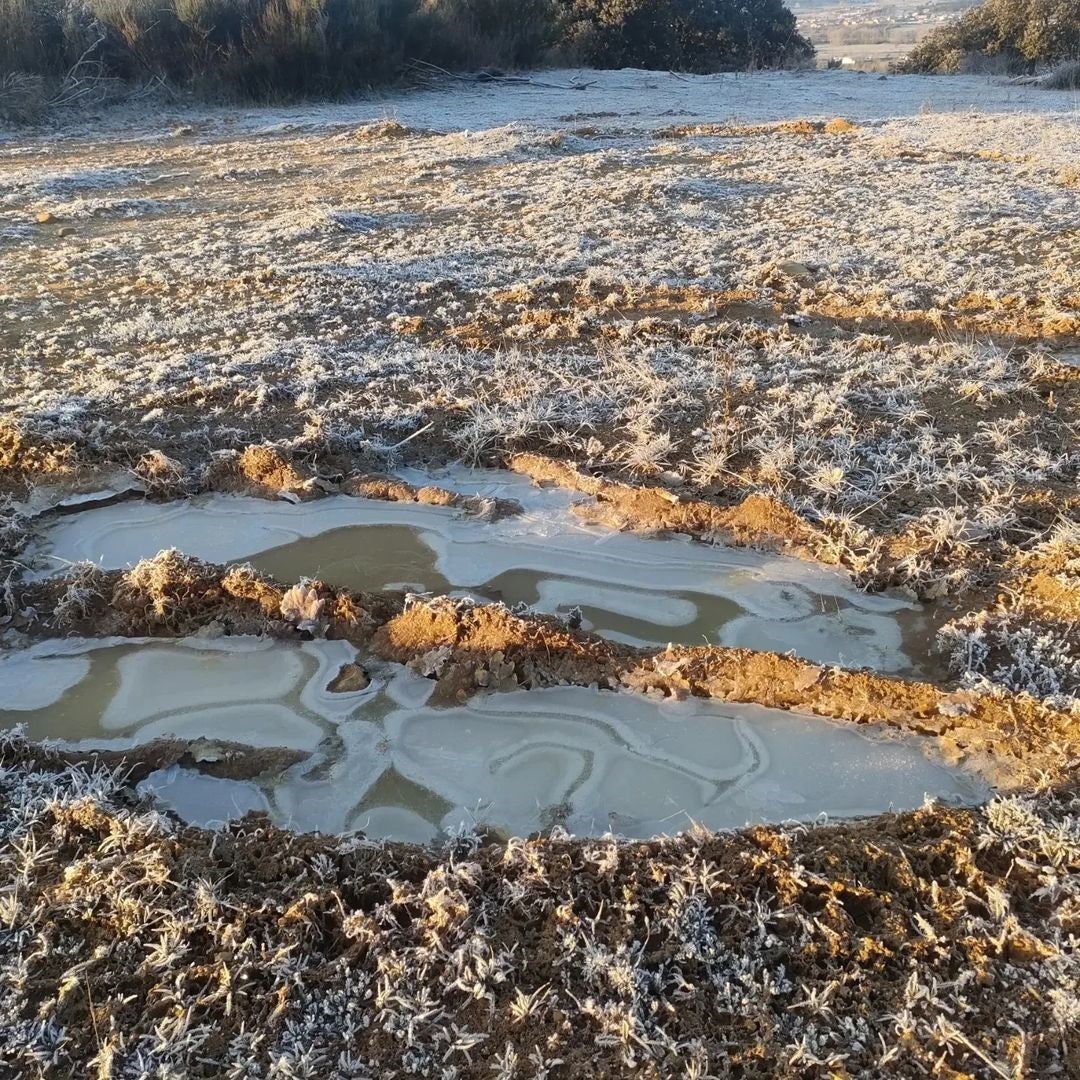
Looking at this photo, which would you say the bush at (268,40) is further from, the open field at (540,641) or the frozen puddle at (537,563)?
the frozen puddle at (537,563)

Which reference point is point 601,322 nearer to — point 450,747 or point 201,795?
point 450,747

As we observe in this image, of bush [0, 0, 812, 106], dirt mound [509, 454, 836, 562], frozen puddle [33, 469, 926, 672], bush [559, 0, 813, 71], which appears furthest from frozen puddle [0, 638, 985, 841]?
bush [559, 0, 813, 71]

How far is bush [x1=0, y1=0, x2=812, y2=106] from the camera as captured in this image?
12.5m

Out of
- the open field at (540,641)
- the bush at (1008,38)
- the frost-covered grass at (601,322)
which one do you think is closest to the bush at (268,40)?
the frost-covered grass at (601,322)

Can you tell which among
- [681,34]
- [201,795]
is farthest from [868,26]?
[201,795]

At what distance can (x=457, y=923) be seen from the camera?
1927 millimetres

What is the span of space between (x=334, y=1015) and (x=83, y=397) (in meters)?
3.51

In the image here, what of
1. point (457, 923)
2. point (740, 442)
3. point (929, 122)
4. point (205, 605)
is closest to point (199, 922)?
point (457, 923)

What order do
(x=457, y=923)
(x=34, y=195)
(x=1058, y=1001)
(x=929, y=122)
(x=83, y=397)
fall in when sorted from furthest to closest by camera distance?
(x=929, y=122), (x=34, y=195), (x=83, y=397), (x=457, y=923), (x=1058, y=1001)

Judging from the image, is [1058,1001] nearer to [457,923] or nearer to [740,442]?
[457,923]

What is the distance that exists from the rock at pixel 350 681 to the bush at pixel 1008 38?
20.6m

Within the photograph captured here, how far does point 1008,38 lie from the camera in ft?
60.6

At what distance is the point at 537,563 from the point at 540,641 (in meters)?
0.59

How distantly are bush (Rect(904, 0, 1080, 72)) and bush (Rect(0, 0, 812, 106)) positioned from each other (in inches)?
336
